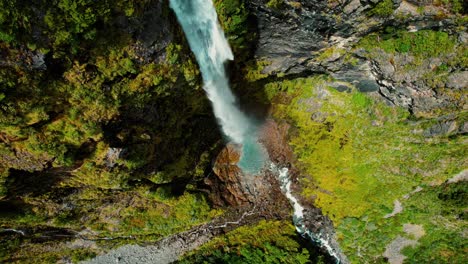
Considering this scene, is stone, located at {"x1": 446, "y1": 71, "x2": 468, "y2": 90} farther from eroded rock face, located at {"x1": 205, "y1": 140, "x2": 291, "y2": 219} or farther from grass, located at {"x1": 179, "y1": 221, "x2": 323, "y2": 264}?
grass, located at {"x1": 179, "y1": 221, "x2": 323, "y2": 264}

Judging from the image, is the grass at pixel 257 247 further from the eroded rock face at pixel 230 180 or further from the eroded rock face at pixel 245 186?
the eroded rock face at pixel 230 180

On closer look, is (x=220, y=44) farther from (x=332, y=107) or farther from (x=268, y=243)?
(x=268, y=243)

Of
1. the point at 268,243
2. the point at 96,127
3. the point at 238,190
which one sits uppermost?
the point at 96,127

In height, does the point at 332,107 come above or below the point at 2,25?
below

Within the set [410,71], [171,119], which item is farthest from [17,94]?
[410,71]

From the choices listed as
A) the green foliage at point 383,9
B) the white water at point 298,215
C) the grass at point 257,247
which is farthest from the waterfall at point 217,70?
the green foliage at point 383,9

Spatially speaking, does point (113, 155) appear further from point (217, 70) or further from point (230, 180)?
point (230, 180)

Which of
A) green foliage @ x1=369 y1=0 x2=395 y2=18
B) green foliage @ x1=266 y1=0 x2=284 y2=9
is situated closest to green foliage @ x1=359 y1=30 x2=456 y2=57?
green foliage @ x1=369 y1=0 x2=395 y2=18
